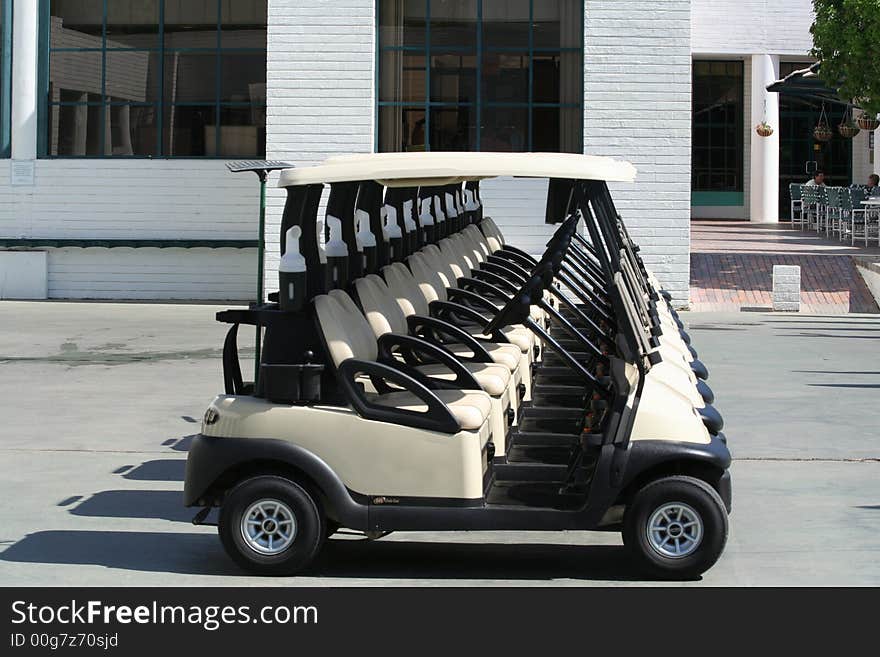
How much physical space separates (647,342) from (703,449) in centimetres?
55

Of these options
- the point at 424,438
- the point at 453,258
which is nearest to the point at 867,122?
Result: the point at 453,258

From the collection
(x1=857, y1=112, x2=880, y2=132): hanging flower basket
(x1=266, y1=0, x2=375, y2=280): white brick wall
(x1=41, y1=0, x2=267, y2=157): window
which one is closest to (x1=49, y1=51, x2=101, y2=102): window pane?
(x1=41, y1=0, x2=267, y2=157): window

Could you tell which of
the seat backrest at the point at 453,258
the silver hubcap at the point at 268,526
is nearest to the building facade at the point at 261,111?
the seat backrest at the point at 453,258

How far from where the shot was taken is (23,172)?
20.5 metres

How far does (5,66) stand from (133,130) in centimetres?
182

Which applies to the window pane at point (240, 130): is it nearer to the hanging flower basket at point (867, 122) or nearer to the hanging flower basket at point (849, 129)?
the hanging flower basket at point (867, 122)

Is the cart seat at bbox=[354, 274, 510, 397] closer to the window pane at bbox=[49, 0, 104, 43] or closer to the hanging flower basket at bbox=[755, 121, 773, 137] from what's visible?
the window pane at bbox=[49, 0, 104, 43]

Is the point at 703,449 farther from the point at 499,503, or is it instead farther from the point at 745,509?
the point at 745,509

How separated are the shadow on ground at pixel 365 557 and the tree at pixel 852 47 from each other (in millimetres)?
15276

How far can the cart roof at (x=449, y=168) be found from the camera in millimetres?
6293

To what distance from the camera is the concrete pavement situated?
650 centimetres

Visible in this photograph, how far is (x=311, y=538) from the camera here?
6.31 metres

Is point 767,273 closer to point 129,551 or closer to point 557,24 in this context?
point 557,24
